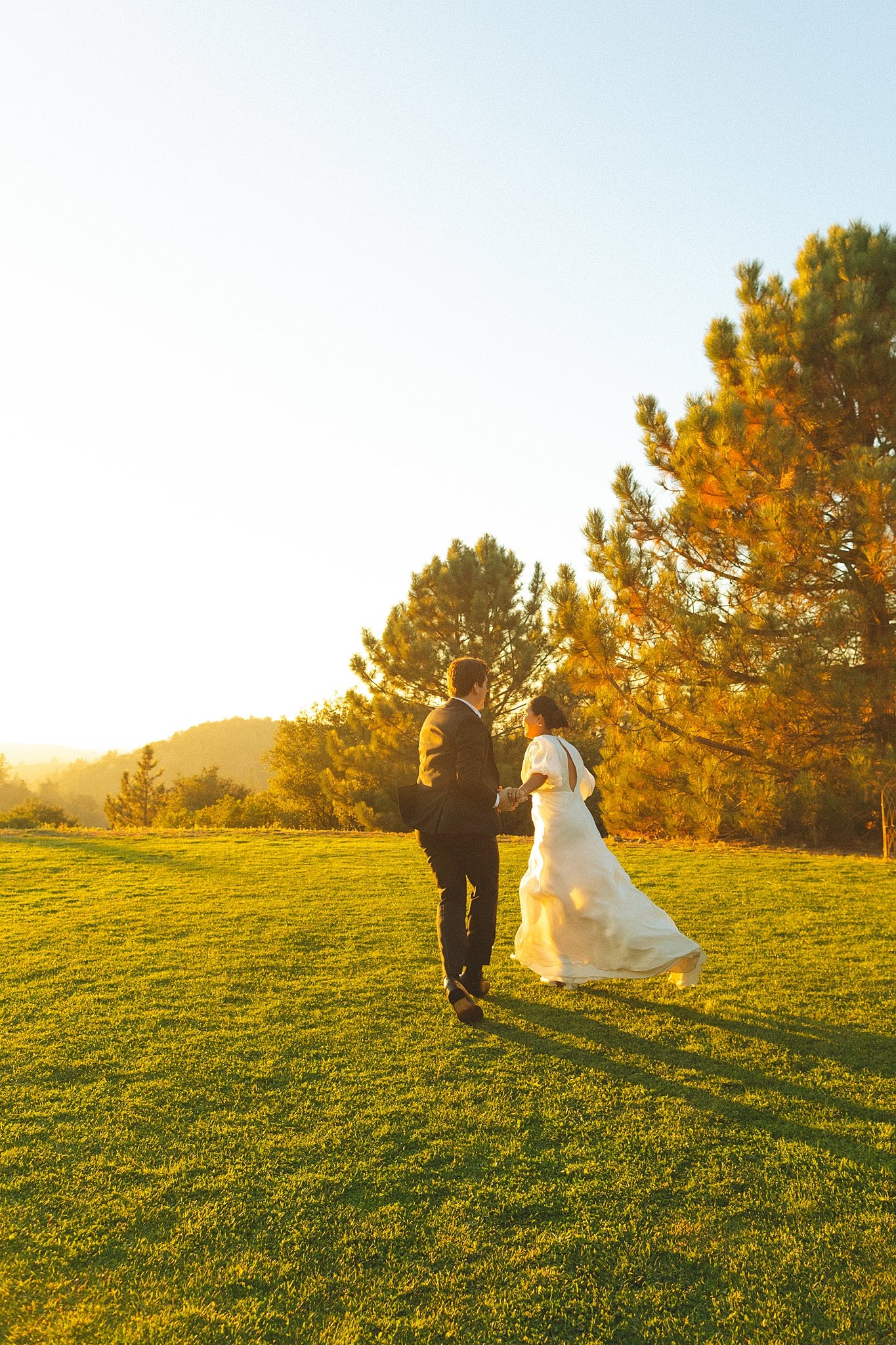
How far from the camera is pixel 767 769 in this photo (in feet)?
42.1

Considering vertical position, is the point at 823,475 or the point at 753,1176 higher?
the point at 823,475

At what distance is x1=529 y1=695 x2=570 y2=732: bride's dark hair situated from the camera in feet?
17.3

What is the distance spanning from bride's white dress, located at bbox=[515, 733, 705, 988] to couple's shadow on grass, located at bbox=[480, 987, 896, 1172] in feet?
0.76

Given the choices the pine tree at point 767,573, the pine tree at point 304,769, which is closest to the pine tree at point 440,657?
the pine tree at point 304,769

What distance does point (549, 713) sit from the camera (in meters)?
5.32

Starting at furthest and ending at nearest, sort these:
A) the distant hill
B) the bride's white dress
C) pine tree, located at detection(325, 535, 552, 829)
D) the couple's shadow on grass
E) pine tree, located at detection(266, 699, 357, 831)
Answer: the distant hill < pine tree, located at detection(266, 699, 357, 831) < pine tree, located at detection(325, 535, 552, 829) < the bride's white dress < the couple's shadow on grass

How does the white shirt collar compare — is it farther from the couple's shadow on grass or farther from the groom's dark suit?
the couple's shadow on grass

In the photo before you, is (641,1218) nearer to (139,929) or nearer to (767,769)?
(139,929)

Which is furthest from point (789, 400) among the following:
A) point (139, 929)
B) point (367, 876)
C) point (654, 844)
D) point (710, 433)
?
point (139, 929)

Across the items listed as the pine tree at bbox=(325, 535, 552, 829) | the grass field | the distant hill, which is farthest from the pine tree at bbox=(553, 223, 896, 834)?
the distant hill

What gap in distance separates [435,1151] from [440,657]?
2413 centimetres

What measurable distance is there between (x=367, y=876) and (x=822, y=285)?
10959 mm

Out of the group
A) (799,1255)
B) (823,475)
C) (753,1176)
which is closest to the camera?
(799,1255)

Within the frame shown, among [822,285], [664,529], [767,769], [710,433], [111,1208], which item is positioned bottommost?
[111,1208]
